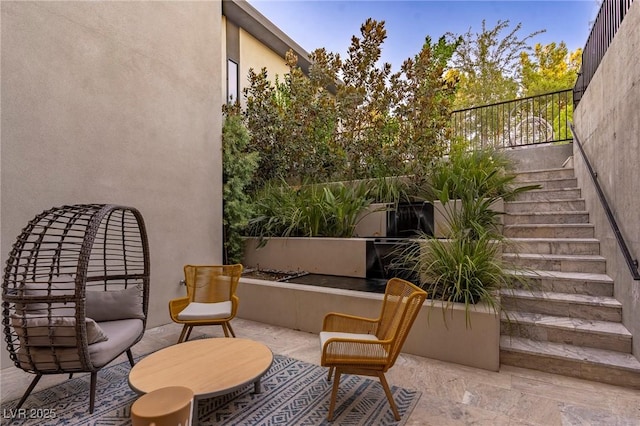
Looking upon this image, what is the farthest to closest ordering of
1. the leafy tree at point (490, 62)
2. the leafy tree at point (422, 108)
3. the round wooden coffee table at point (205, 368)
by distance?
the leafy tree at point (490, 62) → the leafy tree at point (422, 108) → the round wooden coffee table at point (205, 368)

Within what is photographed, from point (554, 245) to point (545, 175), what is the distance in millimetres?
2201

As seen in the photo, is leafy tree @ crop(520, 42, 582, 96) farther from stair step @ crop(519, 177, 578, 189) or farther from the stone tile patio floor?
the stone tile patio floor

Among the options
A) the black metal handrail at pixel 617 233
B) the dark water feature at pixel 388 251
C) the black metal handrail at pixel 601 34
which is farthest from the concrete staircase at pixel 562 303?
the black metal handrail at pixel 601 34

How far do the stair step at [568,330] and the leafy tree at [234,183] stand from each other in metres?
4.09

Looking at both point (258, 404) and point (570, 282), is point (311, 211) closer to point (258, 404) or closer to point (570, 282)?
point (258, 404)

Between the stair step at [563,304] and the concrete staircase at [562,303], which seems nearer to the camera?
the concrete staircase at [562,303]

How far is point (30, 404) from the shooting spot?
2.48 meters

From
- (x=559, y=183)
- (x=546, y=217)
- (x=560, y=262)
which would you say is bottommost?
(x=560, y=262)

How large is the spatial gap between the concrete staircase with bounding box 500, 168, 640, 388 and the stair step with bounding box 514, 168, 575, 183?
2.49 ft

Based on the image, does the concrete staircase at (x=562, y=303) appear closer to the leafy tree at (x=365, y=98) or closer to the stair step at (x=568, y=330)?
the stair step at (x=568, y=330)

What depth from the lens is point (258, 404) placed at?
2.47m

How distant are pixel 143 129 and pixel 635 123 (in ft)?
17.3

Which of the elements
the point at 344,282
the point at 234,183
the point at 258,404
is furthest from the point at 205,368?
the point at 234,183

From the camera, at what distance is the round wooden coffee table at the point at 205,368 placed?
210cm
